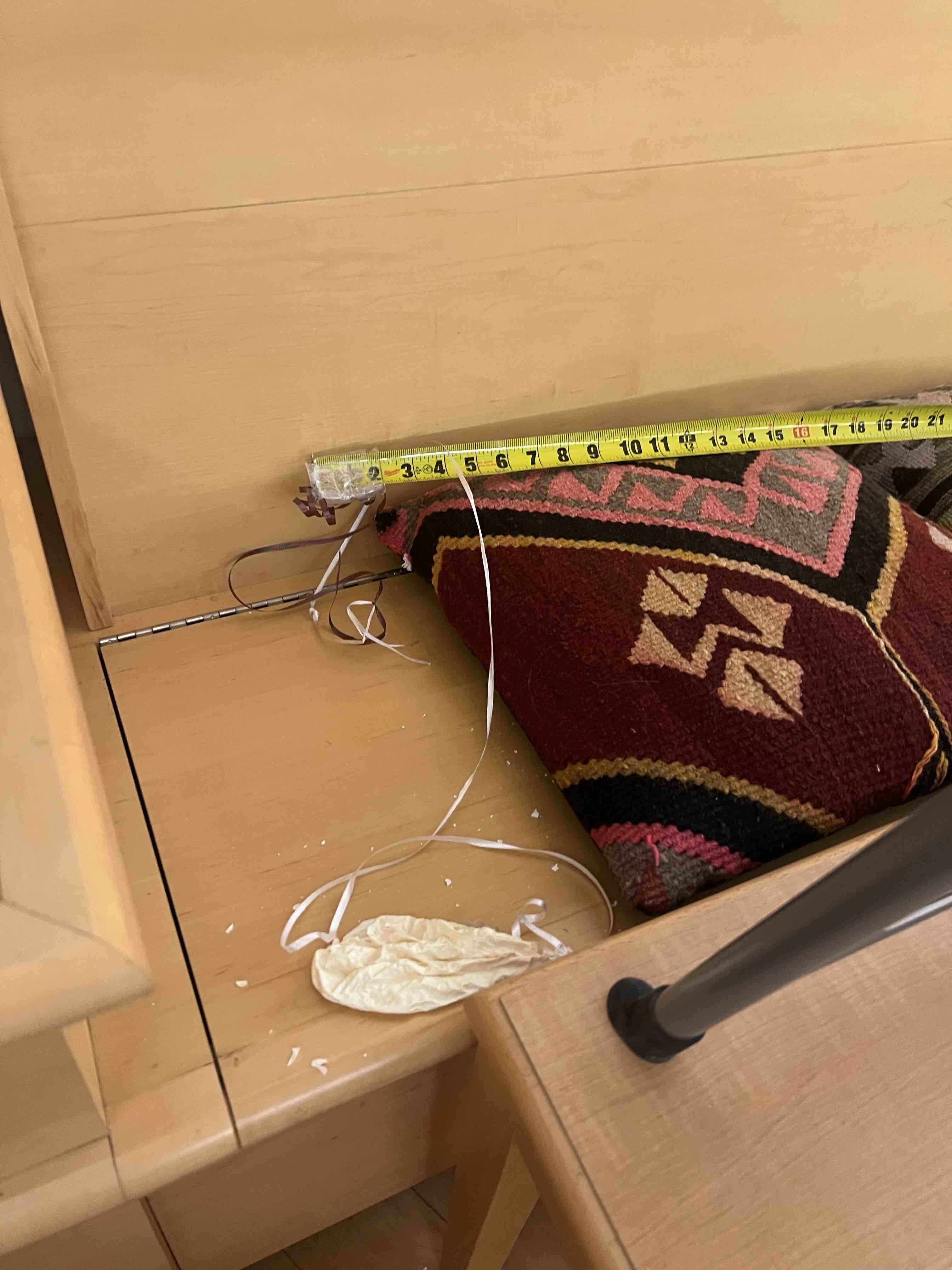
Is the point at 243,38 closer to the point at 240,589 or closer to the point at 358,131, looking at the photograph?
the point at 358,131

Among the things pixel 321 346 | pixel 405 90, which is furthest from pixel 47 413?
pixel 405 90

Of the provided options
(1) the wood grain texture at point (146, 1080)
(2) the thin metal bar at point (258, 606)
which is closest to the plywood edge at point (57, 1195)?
(1) the wood grain texture at point (146, 1080)

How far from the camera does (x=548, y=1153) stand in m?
0.43

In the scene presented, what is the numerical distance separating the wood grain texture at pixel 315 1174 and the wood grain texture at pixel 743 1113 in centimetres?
18

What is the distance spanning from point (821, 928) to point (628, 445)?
23.5 inches

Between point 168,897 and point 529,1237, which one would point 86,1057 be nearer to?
point 168,897

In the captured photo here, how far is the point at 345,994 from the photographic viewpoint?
57 centimetres

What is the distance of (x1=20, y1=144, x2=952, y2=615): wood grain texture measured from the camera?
0.65 meters

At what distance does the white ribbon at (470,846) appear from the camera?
24.0 inches

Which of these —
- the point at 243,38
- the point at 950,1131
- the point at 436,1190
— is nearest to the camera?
the point at 950,1131

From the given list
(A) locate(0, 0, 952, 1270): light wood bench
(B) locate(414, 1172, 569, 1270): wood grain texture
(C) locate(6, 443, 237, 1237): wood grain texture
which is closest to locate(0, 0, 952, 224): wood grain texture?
(A) locate(0, 0, 952, 1270): light wood bench

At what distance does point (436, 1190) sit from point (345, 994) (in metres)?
0.49

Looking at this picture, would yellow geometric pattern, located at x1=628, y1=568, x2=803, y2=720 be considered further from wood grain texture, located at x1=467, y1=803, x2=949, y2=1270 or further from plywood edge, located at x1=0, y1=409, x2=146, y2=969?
plywood edge, located at x1=0, y1=409, x2=146, y2=969

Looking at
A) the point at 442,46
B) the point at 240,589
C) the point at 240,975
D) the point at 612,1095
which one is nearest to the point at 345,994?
the point at 240,975
